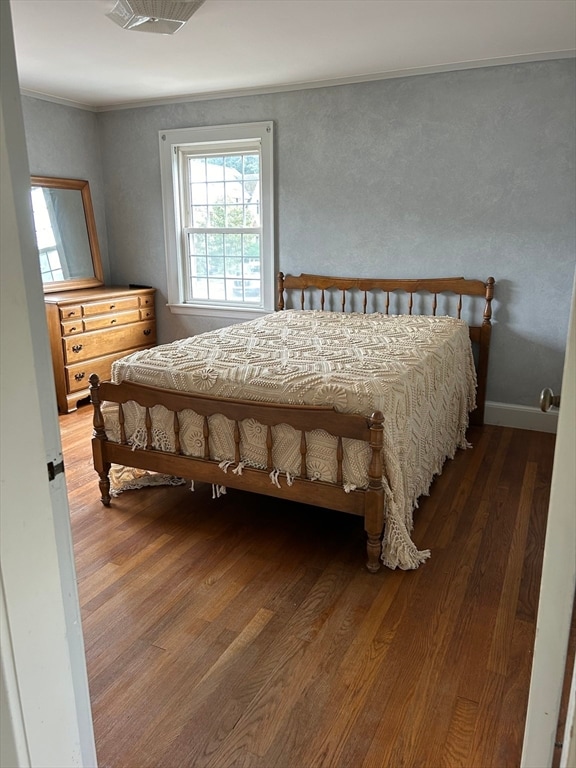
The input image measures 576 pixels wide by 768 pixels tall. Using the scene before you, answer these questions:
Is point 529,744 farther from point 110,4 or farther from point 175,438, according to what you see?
point 110,4

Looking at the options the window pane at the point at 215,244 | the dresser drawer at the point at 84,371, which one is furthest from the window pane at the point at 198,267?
the dresser drawer at the point at 84,371

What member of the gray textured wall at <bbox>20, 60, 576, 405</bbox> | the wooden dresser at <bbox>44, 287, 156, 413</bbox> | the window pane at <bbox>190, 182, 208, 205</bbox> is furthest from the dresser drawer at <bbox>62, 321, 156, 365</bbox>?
the gray textured wall at <bbox>20, 60, 576, 405</bbox>

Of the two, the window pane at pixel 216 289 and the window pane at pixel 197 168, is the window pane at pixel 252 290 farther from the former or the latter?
the window pane at pixel 197 168

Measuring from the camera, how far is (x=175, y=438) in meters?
2.58

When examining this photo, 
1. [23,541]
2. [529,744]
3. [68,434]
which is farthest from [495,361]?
[23,541]

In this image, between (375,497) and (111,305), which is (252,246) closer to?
(111,305)

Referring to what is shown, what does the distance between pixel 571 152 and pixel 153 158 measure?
3.19 m

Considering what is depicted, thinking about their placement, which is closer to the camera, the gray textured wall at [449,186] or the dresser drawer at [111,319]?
the gray textured wall at [449,186]

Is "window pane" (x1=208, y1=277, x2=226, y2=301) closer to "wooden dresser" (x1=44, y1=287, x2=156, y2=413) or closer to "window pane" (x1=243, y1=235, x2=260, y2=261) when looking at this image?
"window pane" (x1=243, y1=235, x2=260, y2=261)

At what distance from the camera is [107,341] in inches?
182

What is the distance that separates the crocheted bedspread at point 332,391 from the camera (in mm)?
2234

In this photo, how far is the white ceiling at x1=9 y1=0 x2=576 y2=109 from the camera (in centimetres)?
271

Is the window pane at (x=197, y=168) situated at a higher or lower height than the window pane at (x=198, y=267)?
higher

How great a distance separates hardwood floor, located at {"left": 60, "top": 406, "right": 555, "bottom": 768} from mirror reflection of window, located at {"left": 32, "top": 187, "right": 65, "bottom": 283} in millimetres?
2369
